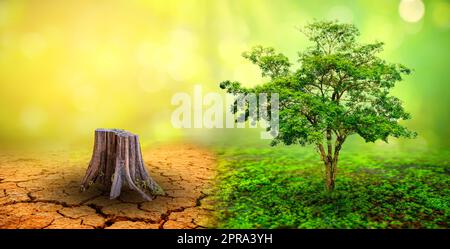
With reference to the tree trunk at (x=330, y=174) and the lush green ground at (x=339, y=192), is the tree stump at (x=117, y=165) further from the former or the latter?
the tree trunk at (x=330, y=174)

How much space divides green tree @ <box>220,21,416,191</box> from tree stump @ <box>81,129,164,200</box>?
1631 millimetres

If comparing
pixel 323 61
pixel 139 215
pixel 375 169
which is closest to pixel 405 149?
pixel 375 169

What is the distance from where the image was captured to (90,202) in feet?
16.3

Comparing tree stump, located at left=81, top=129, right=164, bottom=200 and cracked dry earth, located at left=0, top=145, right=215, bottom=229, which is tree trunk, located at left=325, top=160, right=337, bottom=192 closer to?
cracked dry earth, located at left=0, top=145, right=215, bottom=229

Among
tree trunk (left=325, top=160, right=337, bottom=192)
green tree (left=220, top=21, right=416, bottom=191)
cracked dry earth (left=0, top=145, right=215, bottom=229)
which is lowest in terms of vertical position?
cracked dry earth (left=0, top=145, right=215, bottom=229)

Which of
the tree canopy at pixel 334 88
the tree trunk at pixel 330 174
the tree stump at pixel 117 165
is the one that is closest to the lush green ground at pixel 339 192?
the tree trunk at pixel 330 174

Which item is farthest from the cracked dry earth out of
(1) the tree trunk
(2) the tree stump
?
(1) the tree trunk

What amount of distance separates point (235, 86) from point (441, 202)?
3.45 meters

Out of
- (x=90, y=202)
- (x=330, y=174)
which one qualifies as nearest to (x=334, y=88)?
(x=330, y=174)

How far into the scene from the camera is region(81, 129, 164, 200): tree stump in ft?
16.9

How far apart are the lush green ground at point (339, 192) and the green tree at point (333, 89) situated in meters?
0.59

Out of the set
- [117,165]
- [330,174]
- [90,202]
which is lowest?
[90,202]

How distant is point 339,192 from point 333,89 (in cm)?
163

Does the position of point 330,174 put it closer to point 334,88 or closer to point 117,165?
point 334,88
